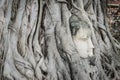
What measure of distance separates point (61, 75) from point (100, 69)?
0.64 metres

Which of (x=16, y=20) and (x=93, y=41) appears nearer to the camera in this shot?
(x=16, y=20)

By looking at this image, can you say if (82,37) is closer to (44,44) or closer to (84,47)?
(84,47)

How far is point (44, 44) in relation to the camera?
14.2 feet

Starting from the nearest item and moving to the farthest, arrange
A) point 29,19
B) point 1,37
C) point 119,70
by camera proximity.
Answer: point 1,37, point 29,19, point 119,70

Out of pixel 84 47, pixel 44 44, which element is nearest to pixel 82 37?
pixel 84 47

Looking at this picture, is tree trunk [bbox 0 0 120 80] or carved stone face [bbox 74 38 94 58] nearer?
→ tree trunk [bbox 0 0 120 80]

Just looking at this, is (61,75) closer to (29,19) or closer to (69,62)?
(69,62)

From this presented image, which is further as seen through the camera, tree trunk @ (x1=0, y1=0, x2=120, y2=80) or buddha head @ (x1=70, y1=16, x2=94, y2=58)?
buddha head @ (x1=70, y1=16, x2=94, y2=58)

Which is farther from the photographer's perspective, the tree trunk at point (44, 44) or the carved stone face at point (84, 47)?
the carved stone face at point (84, 47)

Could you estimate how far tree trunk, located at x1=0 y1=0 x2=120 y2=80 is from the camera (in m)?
3.94

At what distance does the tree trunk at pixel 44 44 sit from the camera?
3.94m

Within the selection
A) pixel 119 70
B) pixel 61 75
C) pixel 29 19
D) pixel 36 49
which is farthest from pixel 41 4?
pixel 119 70

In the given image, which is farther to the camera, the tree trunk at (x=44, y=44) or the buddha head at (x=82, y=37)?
the buddha head at (x=82, y=37)

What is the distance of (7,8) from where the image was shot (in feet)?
13.5
